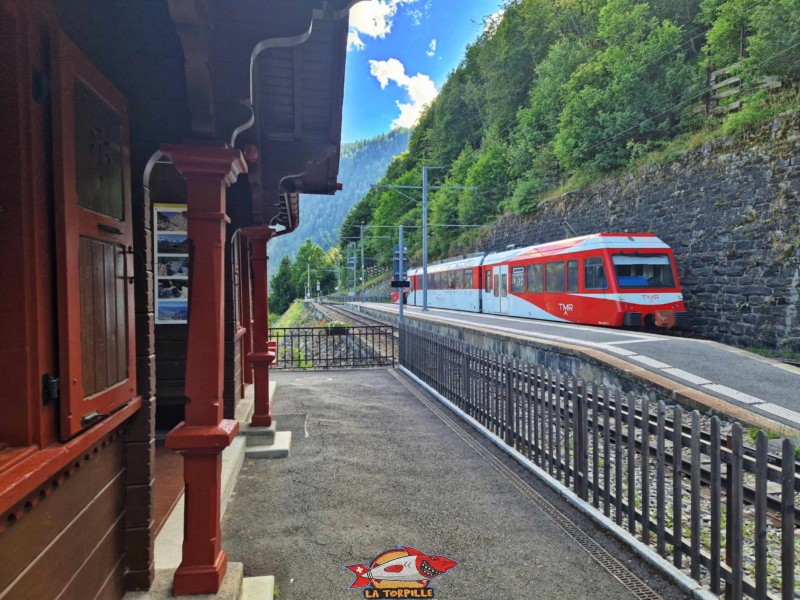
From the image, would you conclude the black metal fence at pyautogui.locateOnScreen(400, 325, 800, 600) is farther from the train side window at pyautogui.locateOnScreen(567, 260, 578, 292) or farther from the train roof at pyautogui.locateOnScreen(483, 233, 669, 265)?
the train side window at pyautogui.locateOnScreen(567, 260, 578, 292)

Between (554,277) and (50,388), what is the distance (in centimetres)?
1587

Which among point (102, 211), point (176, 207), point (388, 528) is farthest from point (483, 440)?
point (102, 211)

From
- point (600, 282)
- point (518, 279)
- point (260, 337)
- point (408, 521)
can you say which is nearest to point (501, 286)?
point (518, 279)

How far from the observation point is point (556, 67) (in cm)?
3116

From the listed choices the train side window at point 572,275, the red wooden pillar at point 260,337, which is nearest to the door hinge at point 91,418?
the red wooden pillar at point 260,337

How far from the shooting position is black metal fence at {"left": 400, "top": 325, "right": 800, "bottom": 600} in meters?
2.80

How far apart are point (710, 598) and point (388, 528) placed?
7.28ft

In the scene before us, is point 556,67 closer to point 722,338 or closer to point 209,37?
point 722,338

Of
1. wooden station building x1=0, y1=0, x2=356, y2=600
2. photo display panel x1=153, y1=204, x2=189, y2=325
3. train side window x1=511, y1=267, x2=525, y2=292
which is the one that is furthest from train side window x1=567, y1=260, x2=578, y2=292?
wooden station building x1=0, y1=0, x2=356, y2=600

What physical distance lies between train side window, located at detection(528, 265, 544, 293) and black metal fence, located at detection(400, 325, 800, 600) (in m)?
9.83

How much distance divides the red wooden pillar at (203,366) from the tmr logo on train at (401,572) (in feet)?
3.23

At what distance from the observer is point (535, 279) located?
17.7 metres

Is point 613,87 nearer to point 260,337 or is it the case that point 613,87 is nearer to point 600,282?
point 600,282

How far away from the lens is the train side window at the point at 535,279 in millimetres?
17258
